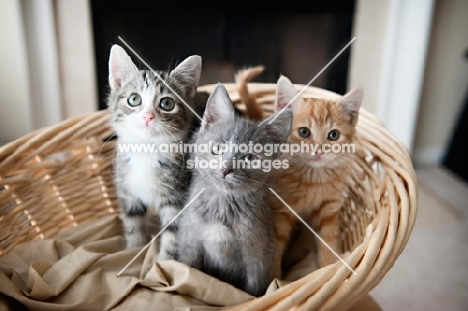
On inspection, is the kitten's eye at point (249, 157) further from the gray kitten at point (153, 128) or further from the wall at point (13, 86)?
the wall at point (13, 86)

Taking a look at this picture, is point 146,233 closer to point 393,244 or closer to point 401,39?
point 393,244

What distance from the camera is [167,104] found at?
0.95 metres

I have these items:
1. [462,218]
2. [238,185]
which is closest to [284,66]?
[462,218]

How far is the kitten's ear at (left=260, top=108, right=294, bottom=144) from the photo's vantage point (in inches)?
33.7

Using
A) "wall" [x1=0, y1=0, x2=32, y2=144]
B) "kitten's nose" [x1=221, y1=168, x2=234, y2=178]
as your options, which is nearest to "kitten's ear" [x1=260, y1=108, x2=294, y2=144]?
"kitten's nose" [x1=221, y1=168, x2=234, y2=178]

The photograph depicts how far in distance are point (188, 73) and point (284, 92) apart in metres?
0.22

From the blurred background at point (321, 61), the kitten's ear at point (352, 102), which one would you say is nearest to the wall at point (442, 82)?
the blurred background at point (321, 61)

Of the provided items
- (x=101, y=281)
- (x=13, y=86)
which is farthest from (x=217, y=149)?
(x=13, y=86)

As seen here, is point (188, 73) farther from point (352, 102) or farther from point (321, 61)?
point (321, 61)

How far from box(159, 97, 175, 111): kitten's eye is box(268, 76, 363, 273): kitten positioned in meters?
0.24

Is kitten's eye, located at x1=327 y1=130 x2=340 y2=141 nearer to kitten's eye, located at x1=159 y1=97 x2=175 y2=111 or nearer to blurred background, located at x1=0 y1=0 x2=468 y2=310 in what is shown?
kitten's eye, located at x1=159 y1=97 x2=175 y2=111

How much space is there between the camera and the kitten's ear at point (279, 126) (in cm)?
86

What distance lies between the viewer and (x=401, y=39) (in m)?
2.05

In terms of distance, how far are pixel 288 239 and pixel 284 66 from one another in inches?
47.1
